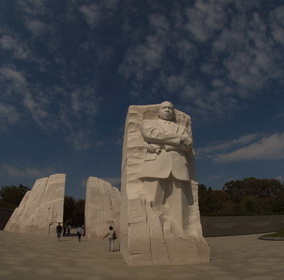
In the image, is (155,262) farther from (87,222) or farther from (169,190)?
(87,222)

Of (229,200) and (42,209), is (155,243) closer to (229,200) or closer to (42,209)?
(42,209)

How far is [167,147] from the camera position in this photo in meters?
7.71

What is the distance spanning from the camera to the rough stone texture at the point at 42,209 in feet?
55.4

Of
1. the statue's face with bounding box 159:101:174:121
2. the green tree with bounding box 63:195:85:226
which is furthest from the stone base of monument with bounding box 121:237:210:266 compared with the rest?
the green tree with bounding box 63:195:85:226

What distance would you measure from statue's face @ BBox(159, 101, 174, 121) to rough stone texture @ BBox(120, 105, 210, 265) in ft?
2.43

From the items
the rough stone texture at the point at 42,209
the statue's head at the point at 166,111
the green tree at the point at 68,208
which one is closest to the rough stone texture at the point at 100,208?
the rough stone texture at the point at 42,209

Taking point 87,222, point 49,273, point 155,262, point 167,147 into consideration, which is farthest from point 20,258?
point 87,222

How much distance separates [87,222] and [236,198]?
117 feet

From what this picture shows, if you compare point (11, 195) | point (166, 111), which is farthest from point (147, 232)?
point (11, 195)

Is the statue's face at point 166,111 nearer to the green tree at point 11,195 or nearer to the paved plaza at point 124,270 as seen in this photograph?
the paved plaza at point 124,270

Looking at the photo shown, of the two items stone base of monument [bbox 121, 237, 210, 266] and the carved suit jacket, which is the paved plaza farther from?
the carved suit jacket

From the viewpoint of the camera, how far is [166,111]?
8195 millimetres

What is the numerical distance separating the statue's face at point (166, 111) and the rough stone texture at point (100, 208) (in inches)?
392

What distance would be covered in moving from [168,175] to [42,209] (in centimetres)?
1211
